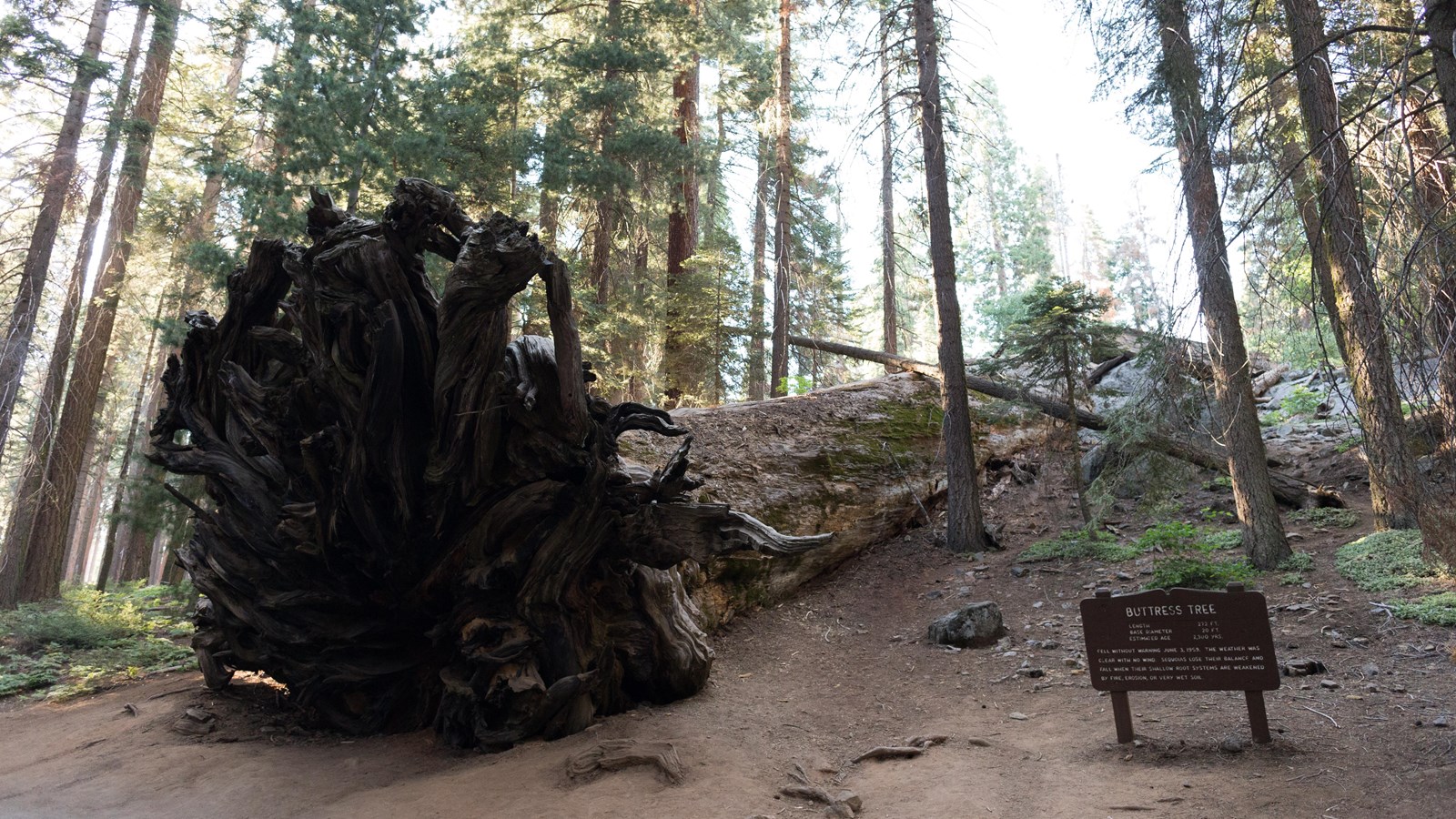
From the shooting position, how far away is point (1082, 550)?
10.4 meters

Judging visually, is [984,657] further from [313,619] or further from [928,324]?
[928,324]

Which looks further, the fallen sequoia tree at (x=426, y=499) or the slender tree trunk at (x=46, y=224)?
the slender tree trunk at (x=46, y=224)

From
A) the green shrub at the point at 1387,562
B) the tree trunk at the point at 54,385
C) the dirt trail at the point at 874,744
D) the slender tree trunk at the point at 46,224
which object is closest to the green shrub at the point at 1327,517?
the green shrub at the point at 1387,562

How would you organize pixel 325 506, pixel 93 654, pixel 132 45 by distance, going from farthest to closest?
pixel 132 45, pixel 93 654, pixel 325 506

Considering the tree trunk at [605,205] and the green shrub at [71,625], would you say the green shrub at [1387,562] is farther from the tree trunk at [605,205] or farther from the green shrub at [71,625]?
the green shrub at [71,625]

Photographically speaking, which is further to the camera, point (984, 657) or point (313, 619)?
point (984, 657)

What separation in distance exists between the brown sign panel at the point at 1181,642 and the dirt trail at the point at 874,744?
43cm

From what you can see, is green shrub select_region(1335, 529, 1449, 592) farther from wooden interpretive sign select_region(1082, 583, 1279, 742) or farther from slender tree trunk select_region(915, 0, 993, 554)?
slender tree trunk select_region(915, 0, 993, 554)

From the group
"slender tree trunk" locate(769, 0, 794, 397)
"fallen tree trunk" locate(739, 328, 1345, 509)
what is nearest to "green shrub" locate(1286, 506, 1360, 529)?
→ "fallen tree trunk" locate(739, 328, 1345, 509)

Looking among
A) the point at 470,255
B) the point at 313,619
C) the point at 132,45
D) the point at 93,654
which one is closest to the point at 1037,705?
the point at 470,255

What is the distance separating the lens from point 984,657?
8.02 metres

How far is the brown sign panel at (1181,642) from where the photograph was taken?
16.9 feet

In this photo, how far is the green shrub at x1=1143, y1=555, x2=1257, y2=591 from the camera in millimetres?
7836

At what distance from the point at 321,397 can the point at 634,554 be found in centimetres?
291
